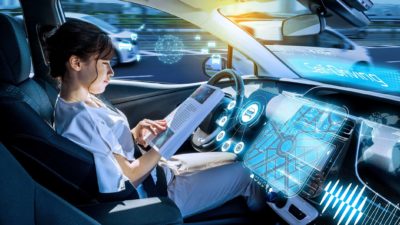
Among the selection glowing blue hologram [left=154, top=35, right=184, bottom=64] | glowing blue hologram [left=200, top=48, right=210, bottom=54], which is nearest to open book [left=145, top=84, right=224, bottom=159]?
glowing blue hologram [left=154, top=35, right=184, bottom=64]

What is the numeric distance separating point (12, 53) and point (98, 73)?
30cm

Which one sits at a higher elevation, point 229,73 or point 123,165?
point 229,73

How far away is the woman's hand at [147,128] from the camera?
5.52ft

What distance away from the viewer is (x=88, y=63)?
58.7 inches

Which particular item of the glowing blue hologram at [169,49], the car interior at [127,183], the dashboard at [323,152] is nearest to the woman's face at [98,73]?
the car interior at [127,183]

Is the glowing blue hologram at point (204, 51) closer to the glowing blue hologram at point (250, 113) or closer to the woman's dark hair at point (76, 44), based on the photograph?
the glowing blue hologram at point (250, 113)

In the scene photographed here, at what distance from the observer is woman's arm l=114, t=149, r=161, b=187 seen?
5.02 ft

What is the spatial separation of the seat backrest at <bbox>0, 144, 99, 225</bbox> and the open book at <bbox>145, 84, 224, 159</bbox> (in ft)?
1.30

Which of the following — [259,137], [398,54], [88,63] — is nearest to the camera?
[88,63]

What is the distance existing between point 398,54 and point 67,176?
9799 millimetres

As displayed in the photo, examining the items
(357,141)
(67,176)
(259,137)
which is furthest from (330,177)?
(67,176)

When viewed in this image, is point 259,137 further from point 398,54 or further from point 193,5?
point 398,54

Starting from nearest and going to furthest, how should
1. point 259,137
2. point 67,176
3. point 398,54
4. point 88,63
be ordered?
point 67,176, point 88,63, point 259,137, point 398,54

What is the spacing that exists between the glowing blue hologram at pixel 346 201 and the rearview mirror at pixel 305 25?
713 mm
